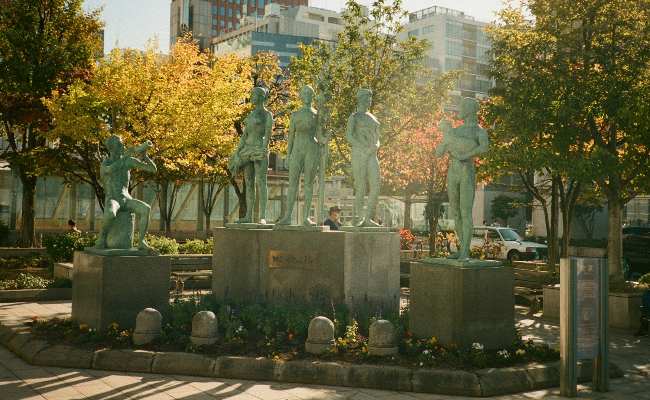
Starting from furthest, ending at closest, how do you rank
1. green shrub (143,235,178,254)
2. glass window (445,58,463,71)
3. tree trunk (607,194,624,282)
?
glass window (445,58,463,71) < green shrub (143,235,178,254) < tree trunk (607,194,624,282)

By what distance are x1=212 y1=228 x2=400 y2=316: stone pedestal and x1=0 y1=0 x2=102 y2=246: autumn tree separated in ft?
38.6

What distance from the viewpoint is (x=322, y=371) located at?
786 centimetres

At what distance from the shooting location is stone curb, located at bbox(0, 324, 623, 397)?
7559 millimetres

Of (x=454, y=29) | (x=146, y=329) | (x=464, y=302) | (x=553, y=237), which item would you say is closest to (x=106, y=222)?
(x=146, y=329)

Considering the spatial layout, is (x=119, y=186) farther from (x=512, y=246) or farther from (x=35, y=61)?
(x=512, y=246)

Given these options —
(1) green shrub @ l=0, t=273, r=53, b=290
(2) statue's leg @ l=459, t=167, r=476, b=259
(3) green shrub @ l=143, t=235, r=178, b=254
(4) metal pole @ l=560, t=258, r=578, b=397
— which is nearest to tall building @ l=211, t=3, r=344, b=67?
(3) green shrub @ l=143, t=235, r=178, b=254

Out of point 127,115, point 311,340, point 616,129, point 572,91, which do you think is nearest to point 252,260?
point 311,340

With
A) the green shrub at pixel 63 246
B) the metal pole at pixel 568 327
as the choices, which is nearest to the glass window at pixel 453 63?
the green shrub at pixel 63 246

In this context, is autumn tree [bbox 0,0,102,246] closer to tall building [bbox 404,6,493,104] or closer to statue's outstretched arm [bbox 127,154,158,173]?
statue's outstretched arm [bbox 127,154,158,173]

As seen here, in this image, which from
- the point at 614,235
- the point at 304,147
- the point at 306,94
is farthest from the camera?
the point at 614,235

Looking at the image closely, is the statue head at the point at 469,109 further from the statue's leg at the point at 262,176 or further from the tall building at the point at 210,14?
the tall building at the point at 210,14

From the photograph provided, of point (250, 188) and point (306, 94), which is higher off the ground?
point (306, 94)

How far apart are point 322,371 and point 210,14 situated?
4346 inches

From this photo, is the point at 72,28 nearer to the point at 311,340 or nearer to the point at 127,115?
the point at 127,115
